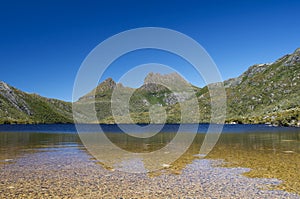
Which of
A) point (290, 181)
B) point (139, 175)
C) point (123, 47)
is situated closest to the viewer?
point (290, 181)

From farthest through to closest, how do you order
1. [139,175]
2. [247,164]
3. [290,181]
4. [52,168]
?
Result: 1. [247,164]
2. [52,168]
3. [139,175]
4. [290,181]

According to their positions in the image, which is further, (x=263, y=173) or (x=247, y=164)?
(x=247, y=164)

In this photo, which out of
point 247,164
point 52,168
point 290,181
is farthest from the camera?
point 247,164

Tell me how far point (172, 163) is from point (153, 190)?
10655 millimetres

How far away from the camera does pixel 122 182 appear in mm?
17641

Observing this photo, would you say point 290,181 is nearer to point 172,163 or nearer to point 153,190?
point 153,190

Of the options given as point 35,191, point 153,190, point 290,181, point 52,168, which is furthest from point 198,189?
point 52,168

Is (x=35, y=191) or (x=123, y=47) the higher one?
(x=123, y=47)

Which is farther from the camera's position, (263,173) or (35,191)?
(263,173)

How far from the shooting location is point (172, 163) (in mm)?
25953

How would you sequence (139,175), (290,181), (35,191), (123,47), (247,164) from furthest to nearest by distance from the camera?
(123,47) < (247,164) < (139,175) < (290,181) < (35,191)

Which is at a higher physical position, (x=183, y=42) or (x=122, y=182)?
(x=183, y=42)

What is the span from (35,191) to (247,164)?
61.4 feet

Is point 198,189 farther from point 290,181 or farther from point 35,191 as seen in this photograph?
point 35,191
